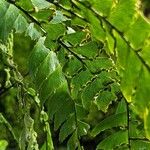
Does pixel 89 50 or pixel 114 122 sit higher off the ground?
pixel 89 50

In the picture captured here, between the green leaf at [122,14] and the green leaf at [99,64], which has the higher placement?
the green leaf at [122,14]

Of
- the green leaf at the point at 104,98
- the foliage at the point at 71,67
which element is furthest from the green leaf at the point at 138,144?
the green leaf at the point at 104,98

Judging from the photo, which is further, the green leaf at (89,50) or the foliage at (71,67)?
the green leaf at (89,50)

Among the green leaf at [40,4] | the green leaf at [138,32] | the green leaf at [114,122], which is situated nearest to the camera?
the green leaf at [138,32]

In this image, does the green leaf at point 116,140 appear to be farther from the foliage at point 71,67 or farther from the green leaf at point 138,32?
the green leaf at point 138,32

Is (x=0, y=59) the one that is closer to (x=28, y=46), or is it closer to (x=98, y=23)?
(x=98, y=23)

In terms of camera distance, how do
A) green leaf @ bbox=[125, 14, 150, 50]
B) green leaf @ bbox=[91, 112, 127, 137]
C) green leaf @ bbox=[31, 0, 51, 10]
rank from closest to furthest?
green leaf @ bbox=[125, 14, 150, 50], green leaf @ bbox=[31, 0, 51, 10], green leaf @ bbox=[91, 112, 127, 137]

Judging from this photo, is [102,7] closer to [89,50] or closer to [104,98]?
[89,50]

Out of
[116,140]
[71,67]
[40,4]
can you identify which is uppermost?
[40,4]

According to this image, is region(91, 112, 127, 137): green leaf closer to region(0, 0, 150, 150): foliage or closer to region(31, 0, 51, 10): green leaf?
region(0, 0, 150, 150): foliage

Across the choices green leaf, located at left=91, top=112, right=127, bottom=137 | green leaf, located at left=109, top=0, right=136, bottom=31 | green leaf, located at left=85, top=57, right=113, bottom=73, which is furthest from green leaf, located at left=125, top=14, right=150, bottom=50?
green leaf, located at left=91, top=112, right=127, bottom=137

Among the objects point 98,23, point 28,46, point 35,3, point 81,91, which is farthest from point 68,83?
point 28,46

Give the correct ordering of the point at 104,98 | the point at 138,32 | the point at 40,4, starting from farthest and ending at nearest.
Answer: the point at 104,98 < the point at 40,4 < the point at 138,32

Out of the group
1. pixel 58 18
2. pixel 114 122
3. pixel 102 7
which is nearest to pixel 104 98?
pixel 114 122
